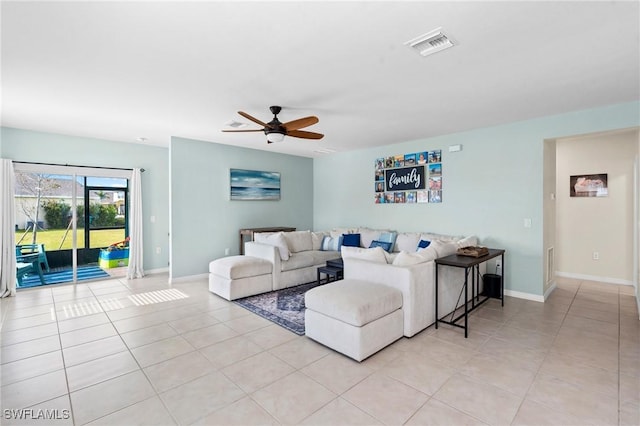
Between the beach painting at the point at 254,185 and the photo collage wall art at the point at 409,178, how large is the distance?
2364mm

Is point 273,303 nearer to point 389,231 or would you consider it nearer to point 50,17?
point 389,231

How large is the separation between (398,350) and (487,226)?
119 inches

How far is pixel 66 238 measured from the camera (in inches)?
218

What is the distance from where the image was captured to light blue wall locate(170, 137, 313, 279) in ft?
18.7

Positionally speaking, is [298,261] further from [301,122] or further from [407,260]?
Result: [301,122]

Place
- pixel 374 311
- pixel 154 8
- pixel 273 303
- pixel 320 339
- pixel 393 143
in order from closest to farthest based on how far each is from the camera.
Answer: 1. pixel 154 8
2. pixel 374 311
3. pixel 320 339
4. pixel 273 303
5. pixel 393 143

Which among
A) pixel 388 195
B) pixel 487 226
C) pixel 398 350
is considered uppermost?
pixel 388 195

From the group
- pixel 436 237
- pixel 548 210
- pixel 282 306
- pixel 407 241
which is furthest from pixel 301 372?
pixel 548 210

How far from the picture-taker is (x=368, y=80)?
314 centimetres

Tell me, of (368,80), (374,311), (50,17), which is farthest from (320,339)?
(50,17)

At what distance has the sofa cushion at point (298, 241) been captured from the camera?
5.70 m

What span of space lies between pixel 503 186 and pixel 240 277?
434cm

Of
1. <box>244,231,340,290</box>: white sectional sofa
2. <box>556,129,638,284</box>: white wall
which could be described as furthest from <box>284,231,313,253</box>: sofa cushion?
<box>556,129,638,284</box>: white wall

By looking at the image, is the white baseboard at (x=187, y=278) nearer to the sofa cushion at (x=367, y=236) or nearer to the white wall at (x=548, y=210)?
the sofa cushion at (x=367, y=236)
